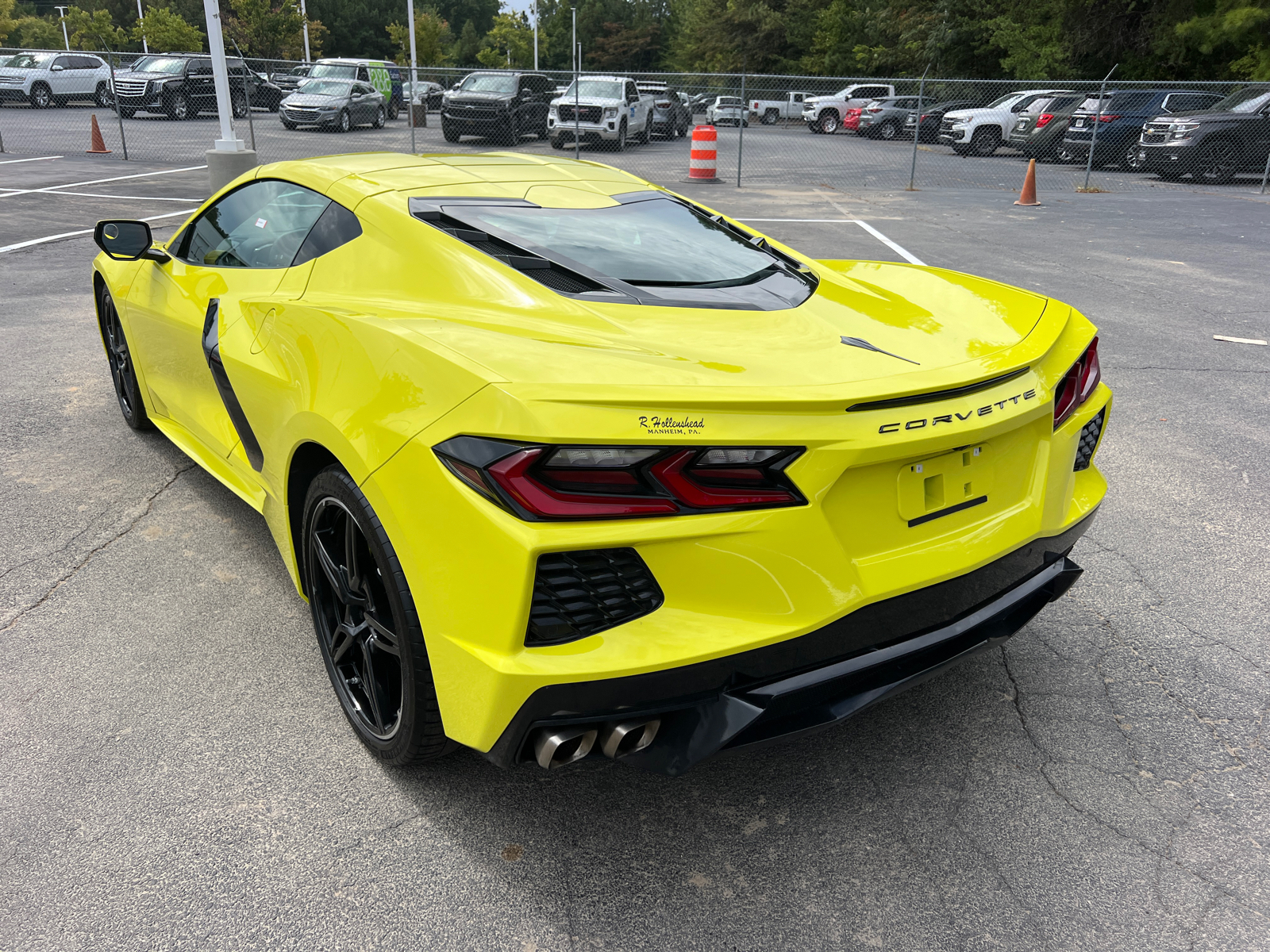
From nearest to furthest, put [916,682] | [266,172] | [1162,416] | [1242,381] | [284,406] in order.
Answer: [916,682], [284,406], [266,172], [1162,416], [1242,381]

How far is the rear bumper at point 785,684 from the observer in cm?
186

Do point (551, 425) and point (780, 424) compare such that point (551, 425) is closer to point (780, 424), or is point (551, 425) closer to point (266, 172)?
point (780, 424)

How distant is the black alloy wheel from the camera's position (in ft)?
62.7

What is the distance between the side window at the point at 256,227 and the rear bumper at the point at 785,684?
1.91m

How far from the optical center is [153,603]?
3264 mm

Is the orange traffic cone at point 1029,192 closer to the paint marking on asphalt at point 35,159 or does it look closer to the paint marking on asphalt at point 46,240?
the paint marking on asphalt at point 46,240

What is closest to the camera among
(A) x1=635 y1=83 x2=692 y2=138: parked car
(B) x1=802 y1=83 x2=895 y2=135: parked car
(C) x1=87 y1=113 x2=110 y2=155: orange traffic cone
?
(C) x1=87 y1=113 x2=110 y2=155: orange traffic cone

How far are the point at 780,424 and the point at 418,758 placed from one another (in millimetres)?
1220

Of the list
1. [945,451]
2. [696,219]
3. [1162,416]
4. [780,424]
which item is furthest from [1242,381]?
[780,424]

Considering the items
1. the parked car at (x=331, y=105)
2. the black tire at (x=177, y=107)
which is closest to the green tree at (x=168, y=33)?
the black tire at (x=177, y=107)

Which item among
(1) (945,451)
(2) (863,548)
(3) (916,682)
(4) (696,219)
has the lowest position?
(3) (916,682)

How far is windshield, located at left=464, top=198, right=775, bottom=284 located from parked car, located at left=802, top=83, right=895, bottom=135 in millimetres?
34534

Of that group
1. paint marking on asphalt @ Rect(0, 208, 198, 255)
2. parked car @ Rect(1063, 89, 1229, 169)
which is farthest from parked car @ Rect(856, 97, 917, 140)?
paint marking on asphalt @ Rect(0, 208, 198, 255)

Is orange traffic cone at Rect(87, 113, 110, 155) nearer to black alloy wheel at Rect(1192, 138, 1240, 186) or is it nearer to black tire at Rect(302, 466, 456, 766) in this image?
black tire at Rect(302, 466, 456, 766)
